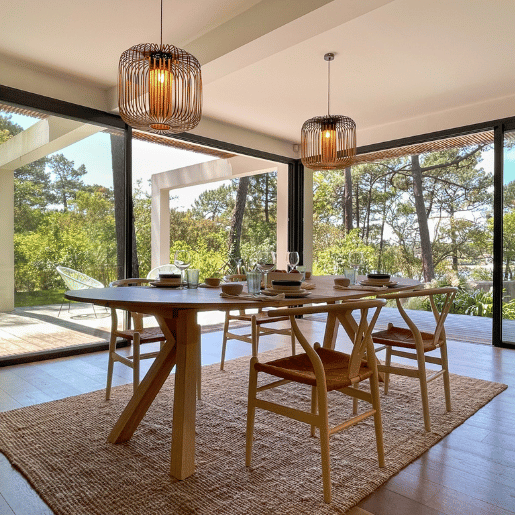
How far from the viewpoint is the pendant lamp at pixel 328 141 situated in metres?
3.56

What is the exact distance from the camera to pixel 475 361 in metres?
3.92

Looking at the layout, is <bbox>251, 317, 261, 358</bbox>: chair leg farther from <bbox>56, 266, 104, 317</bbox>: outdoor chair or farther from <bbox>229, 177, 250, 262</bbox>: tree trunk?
<bbox>229, 177, 250, 262</bbox>: tree trunk

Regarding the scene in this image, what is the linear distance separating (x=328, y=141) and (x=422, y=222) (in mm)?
3773

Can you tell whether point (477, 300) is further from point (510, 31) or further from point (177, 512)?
point (177, 512)

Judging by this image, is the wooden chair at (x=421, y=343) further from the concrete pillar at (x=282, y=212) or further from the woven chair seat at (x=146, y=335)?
the concrete pillar at (x=282, y=212)

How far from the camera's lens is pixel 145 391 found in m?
2.23

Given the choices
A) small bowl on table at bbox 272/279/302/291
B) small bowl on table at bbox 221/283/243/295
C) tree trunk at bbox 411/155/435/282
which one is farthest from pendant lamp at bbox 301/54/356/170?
tree trunk at bbox 411/155/435/282

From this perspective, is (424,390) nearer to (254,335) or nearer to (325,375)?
(325,375)

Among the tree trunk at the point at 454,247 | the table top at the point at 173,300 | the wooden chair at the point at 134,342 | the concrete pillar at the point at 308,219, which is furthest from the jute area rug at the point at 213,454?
the tree trunk at the point at 454,247

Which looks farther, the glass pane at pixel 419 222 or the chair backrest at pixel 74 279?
the glass pane at pixel 419 222

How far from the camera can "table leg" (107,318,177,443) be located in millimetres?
2191

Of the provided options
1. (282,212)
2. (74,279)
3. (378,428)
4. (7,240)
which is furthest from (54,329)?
(282,212)

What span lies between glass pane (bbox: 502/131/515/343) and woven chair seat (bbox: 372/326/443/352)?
229 centimetres

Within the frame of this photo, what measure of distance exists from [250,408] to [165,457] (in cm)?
49
